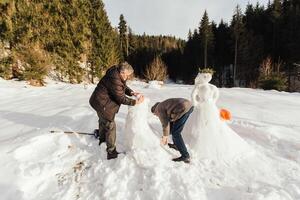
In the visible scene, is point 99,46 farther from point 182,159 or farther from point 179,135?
point 182,159

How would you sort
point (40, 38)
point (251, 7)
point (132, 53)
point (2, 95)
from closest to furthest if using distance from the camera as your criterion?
point (2, 95) → point (40, 38) → point (251, 7) → point (132, 53)

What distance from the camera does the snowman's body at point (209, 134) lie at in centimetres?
636

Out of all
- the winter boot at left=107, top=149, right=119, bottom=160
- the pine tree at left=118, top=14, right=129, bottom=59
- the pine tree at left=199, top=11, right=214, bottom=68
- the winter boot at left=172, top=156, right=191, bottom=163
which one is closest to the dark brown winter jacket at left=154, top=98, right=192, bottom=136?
the winter boot at left=172, top=156, right=191, bottom=163

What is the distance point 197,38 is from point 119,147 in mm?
51523

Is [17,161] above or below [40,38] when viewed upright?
below

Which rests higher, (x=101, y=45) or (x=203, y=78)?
(x=101, y=45)

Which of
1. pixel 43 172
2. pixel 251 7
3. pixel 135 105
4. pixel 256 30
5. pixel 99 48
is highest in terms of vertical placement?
pixel 251 7

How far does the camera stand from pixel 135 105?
6.16 m

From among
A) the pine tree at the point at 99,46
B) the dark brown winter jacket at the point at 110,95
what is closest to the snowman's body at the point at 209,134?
the dark brown winter jacket at the point at 110,95

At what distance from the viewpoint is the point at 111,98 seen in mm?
6094

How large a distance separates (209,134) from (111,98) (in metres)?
2.29

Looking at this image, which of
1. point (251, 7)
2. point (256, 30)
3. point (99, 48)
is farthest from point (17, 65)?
point (251, 7)

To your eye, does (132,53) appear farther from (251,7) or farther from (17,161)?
(17,161)


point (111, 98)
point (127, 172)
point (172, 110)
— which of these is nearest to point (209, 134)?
point (172, 110)
